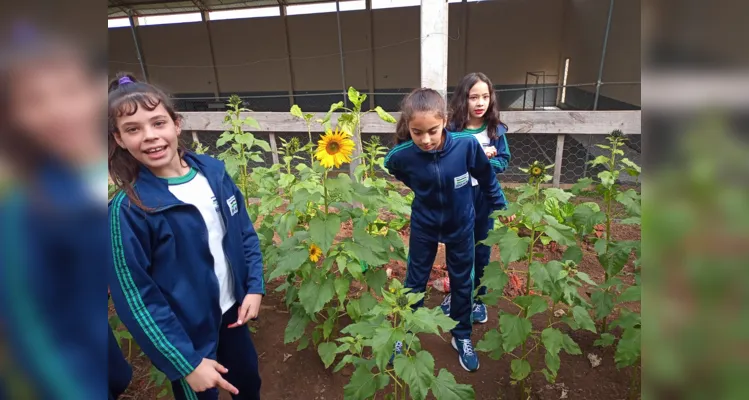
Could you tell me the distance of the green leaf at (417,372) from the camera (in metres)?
1.20

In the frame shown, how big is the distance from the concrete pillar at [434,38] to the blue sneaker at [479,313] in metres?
1.55

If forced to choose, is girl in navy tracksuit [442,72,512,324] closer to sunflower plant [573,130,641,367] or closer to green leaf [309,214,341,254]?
sunflower plant [573,130,641,367]

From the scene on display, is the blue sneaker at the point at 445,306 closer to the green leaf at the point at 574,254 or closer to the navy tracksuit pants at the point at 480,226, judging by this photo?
the navy tracksuit pants at the point at 480,226

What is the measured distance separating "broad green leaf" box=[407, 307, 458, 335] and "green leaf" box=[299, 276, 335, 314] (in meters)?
0.45

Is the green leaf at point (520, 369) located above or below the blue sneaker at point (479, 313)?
above

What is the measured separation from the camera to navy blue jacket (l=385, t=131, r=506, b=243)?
1.76m

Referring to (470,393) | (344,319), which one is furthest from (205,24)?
(470,393)

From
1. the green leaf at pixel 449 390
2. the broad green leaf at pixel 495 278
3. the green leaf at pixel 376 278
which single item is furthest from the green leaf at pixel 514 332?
the green leaf at pixel 376 278

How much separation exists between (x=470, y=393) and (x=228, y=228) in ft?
2.89

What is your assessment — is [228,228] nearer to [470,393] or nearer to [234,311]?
[234,311]

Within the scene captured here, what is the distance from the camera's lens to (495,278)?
1.52m

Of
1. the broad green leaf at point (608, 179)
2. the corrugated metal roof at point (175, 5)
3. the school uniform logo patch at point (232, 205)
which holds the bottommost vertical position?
the broad green leaf at point (608, 179)

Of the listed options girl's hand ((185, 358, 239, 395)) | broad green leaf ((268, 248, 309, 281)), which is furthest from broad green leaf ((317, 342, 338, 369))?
girl's hand ((185, 358, 239, 395))

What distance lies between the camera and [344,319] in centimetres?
222
